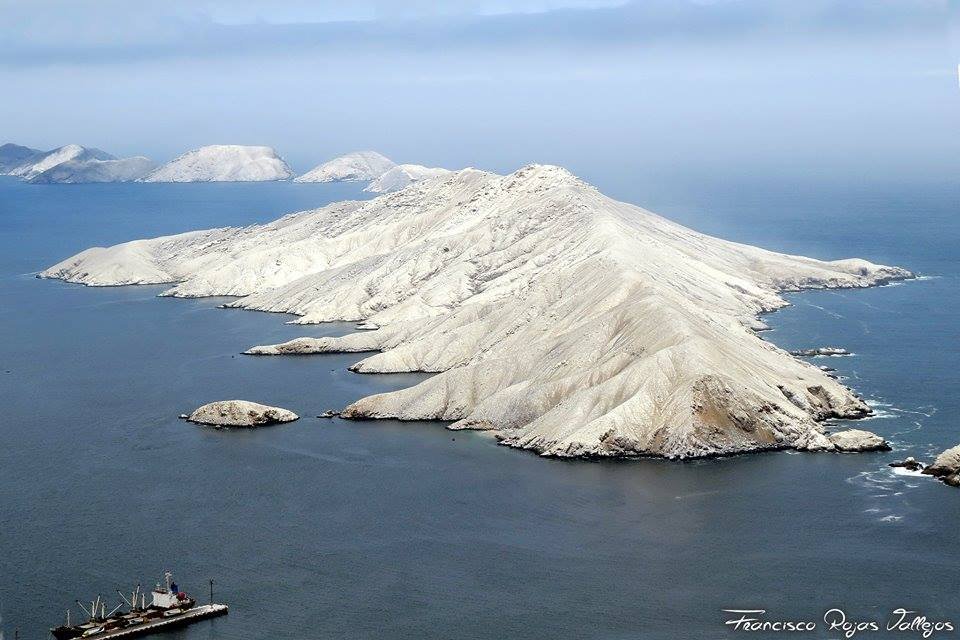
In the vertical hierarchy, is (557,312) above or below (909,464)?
above

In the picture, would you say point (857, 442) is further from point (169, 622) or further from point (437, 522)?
point (169, 622)

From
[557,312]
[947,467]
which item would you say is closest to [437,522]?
[947,467]

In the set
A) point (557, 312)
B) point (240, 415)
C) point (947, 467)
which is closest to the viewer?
point (947, 467)

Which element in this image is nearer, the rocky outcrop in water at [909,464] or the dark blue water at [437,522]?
the dark blue water at [437,522]

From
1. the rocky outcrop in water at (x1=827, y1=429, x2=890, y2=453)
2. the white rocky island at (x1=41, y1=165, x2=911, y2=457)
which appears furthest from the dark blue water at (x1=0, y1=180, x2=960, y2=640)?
the white rocky island at (x1=41, y1=165, x2=911, y2=457)

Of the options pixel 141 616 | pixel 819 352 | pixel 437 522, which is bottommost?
pixel 141 616

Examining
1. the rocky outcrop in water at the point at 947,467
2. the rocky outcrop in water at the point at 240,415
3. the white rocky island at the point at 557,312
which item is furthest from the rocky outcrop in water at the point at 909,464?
the rocky outcrop in water at the point at 240,415

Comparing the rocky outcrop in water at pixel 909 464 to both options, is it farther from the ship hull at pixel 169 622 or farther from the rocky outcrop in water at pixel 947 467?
the ship hull at pixel 169 622
